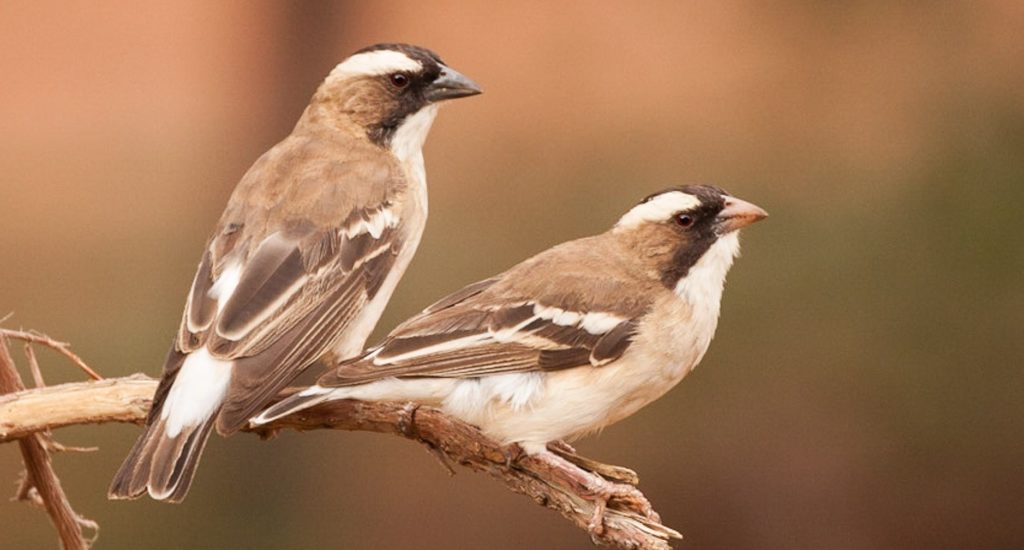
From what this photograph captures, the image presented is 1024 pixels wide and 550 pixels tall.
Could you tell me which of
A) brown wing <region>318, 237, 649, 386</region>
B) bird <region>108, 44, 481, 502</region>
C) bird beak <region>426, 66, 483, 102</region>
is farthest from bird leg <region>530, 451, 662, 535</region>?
bird beak <region>426, 66, 483, 102</region>

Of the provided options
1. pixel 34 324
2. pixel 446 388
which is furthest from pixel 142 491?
pixel 34 324

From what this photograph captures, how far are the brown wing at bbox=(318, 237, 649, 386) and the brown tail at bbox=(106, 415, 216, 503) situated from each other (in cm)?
39

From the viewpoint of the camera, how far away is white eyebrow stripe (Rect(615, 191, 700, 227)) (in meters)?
3.59

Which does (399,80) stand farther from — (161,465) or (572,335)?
(161,465)

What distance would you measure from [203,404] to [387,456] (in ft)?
13.1

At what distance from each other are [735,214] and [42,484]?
1.73 meters

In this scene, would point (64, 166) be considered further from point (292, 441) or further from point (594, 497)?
point (594, 497)

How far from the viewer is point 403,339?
135 inches

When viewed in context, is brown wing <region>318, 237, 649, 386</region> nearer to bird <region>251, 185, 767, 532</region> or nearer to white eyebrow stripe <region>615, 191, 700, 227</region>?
bird <region>251, 185, 767, 532</region>

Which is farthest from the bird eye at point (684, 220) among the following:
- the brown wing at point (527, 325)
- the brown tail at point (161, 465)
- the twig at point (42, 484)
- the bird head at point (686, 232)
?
the twig at point (42, 484)

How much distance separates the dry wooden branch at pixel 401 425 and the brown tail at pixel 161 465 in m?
0.27

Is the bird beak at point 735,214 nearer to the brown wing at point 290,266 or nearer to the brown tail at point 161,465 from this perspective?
the brown wing at point 290,266

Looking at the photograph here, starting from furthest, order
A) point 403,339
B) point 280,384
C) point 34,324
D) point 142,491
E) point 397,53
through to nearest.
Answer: point 34,324
point 397,53
point 403,339
point 280,384
point 142,491

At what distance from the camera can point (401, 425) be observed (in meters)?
3.37
